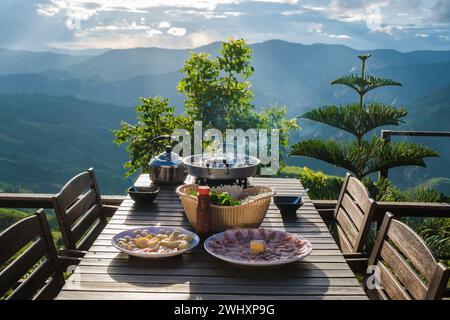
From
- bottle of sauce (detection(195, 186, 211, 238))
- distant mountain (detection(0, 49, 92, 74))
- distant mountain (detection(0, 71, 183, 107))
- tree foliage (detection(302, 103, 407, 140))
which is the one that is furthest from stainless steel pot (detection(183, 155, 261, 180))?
distant mountain (detection(0, 49, 92, 74))

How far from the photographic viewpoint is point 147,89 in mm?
60375

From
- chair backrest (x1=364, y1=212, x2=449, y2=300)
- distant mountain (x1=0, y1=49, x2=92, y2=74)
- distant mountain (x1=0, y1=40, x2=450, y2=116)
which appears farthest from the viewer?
distant mountain (x1=0, y1=49, x2=92, y2=74)

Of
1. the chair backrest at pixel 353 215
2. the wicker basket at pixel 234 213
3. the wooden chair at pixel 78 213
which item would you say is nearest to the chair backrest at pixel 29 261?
the wooden chair at pixel 78 213

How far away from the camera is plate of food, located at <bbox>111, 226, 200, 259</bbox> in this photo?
5.63 ft

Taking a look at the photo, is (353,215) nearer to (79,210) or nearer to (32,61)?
(79,210)

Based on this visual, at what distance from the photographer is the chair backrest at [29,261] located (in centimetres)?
160

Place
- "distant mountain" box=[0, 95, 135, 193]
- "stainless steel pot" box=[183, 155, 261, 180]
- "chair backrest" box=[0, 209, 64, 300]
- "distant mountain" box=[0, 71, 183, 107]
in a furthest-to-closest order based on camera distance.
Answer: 1. "distant mountain" box=[0, 71, 183, 107]
2. "distant mountain" box=[0, 95, 135, 193]
3. "stainless steel pot" box=[183, 155, 261, 180]
4. "chair backrest" box=[0, 209, 64, 300]

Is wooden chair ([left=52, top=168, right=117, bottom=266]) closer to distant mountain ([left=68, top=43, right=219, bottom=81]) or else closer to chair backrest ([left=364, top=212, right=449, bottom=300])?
chair backrest ([left=364, top=212, right=449, bottom=300])

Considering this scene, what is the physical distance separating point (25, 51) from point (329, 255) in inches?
3234

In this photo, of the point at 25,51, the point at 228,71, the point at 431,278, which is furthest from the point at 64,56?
the point at 431,278

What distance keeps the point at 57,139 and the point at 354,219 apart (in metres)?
51.8

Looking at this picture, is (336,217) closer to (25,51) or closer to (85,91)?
(85,91)

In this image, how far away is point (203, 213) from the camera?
1940 mm

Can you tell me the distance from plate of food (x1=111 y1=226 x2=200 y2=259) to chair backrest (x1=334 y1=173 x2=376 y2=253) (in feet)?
2.66
